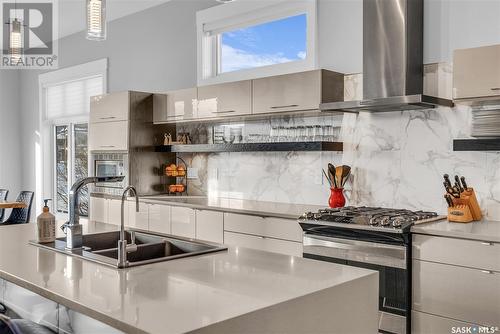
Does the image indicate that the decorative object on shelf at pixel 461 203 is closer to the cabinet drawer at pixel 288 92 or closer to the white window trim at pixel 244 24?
the cabinet drawer at pixel 288 92

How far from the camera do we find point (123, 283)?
1738 millimetres

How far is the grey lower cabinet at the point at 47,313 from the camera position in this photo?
1.79m

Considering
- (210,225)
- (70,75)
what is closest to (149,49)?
(70,75)

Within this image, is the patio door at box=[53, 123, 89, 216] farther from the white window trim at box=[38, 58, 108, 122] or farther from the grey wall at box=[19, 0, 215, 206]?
the grey wall at box=[19, 0, 215, 206]

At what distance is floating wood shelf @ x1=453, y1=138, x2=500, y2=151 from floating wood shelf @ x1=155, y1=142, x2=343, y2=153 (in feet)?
3.48

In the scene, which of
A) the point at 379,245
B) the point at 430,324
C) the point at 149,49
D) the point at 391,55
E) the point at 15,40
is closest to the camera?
the point at 430,324

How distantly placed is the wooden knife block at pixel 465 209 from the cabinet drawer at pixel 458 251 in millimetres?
442

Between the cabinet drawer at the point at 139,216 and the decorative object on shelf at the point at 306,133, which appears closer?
the decorative object on shelf at the point at 306,133

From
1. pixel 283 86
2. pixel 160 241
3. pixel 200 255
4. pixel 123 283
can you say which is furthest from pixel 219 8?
pixel 123 283

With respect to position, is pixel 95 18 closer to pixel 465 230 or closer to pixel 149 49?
pixel 465 230

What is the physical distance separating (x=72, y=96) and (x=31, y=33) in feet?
3.75

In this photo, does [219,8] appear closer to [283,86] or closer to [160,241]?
[283,86]

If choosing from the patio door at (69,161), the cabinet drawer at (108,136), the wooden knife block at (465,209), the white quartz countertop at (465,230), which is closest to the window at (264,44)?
the cabinet drawer at (108,136)

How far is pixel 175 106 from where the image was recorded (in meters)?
5.23
